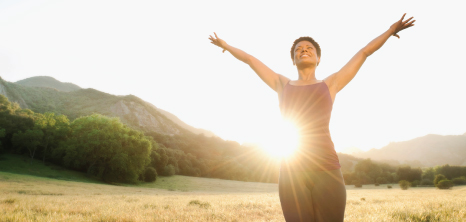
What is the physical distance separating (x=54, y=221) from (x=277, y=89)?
6.95 m

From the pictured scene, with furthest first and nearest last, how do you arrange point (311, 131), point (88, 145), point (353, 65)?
point (88, 145)
point (353, 65)
point (311, 131)

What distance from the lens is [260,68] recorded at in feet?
11.3

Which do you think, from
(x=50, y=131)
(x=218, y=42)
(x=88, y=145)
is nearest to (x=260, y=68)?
(x=218, y=42)

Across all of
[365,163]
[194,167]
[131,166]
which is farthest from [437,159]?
[131,166]

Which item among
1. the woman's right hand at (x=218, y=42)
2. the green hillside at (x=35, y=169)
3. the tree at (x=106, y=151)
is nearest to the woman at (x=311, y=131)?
the woman's right hand at (x=218, y=42)

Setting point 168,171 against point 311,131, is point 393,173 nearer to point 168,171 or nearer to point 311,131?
point 168,171

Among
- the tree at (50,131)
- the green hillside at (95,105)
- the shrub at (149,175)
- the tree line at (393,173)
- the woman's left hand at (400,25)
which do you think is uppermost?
the green hillside at (95,105)

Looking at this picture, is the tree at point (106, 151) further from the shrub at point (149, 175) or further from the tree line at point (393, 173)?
the tree line at point (393, 173)

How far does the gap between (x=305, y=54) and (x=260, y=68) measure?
68cm

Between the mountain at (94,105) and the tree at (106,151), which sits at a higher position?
the mountain at (94,105)

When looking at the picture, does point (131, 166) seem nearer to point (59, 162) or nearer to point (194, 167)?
point (59, 162)

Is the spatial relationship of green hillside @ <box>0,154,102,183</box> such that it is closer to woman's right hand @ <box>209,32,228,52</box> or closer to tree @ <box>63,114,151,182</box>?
tree @ <box>63,114,151,182</box>

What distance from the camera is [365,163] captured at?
267ft

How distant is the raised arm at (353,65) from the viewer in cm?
295
